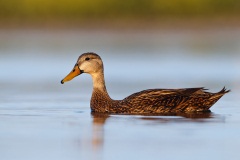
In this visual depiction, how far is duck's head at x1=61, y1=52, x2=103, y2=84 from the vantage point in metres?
17.0

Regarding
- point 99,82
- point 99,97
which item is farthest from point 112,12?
point 99,97

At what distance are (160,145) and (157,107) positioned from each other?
3432 mm

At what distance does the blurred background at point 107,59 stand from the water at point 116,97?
0.02 m

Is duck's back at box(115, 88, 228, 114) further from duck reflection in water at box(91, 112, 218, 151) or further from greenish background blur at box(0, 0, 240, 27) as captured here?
greenish background blur at box(0, 0, 240, 27)

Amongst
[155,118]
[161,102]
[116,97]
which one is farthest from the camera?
[116,97]

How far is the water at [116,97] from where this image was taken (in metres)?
12.7

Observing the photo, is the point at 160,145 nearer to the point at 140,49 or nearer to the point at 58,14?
the point at 140,49

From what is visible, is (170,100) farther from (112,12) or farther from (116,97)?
(112,12)

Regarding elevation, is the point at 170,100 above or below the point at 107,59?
below

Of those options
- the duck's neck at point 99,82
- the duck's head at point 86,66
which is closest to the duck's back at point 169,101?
the duck's neck at point 99,82

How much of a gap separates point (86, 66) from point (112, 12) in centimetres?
2687

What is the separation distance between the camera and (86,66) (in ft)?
55.9

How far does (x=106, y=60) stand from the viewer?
28297mm

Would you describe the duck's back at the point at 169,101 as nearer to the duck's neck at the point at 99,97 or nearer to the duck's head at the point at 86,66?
the duck's neck at the point at 99,97
